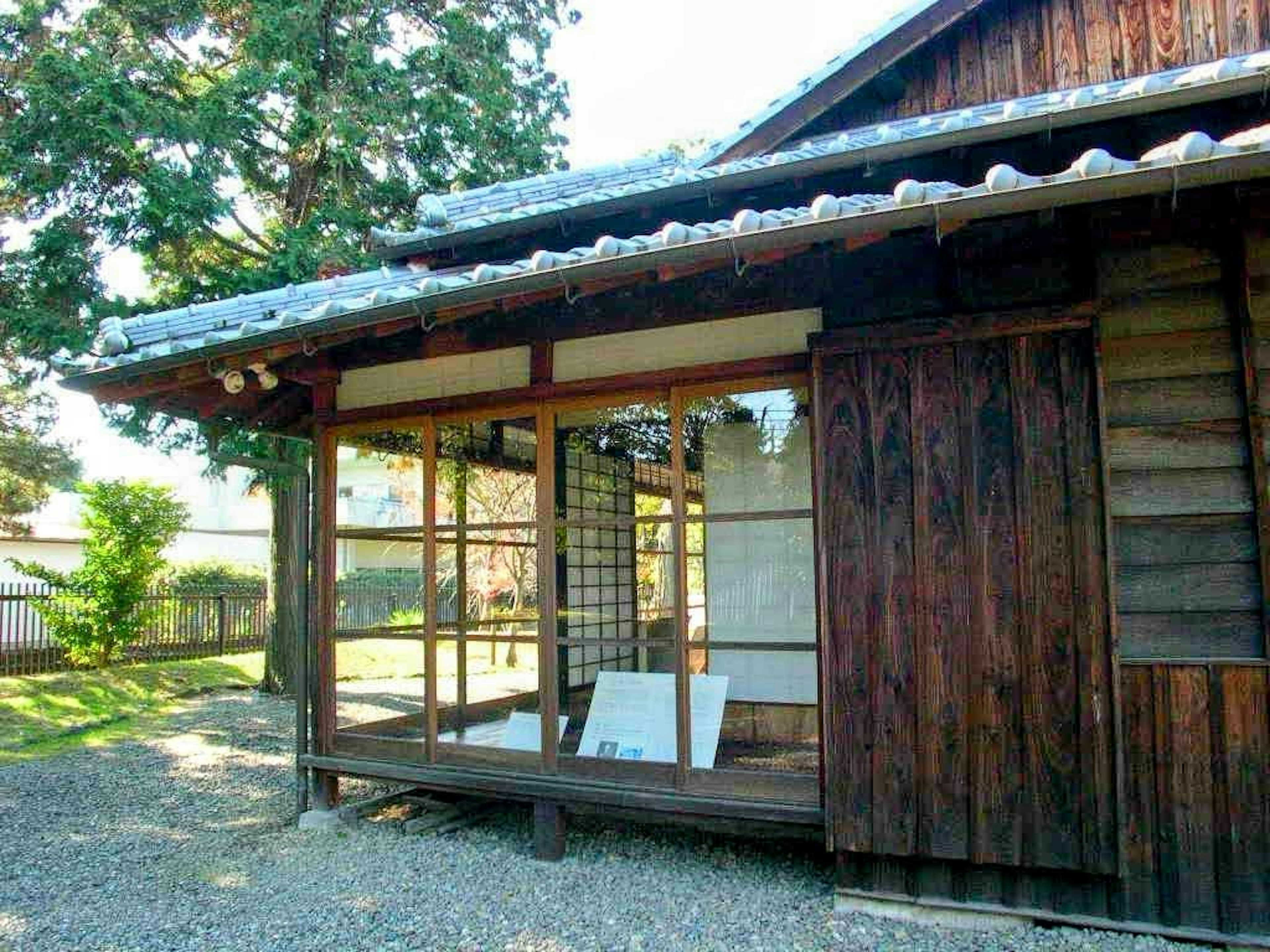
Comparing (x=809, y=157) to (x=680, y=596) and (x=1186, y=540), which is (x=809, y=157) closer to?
(x=680, y=596)

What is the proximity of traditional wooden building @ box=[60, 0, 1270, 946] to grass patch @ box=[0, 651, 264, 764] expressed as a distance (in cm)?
449

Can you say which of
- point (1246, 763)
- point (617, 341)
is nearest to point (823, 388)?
point (617, 341)

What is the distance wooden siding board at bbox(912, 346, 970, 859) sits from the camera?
3.32m

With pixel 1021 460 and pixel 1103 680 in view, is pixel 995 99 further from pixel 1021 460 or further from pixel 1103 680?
pixel 1103 680

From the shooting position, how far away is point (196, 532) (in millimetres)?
21125

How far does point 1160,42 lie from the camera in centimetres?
452

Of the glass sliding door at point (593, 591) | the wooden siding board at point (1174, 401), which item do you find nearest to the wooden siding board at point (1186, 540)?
the wooden siding board at point (1174, 401)

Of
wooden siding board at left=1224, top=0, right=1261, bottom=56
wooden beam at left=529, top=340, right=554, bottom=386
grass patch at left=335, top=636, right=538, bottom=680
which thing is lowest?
grass patch at left=335, top=636, right=538, bottom=680

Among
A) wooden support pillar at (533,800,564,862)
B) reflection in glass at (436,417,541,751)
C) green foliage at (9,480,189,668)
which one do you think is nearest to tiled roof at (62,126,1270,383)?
reflection in glass at (436,417,541,751)

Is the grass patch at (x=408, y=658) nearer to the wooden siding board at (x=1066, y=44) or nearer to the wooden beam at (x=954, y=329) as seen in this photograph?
the wooden beam at (x=954, y=329)

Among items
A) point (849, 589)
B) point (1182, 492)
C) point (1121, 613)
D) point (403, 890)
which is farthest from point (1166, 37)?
point (403, 890)

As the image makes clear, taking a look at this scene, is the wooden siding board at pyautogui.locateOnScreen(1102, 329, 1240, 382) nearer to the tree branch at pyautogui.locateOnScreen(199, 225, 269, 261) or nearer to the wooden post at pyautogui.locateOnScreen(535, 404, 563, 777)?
the wooden post at pyautogui.locateOnScreen(535, 404, 563, 777)

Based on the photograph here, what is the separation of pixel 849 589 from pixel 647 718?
137 centimetres

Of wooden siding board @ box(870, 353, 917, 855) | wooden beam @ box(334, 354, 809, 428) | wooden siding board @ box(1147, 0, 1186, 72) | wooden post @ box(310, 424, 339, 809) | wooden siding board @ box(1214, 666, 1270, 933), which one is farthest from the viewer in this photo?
wooden post @ box(310, 424, 339, 809)
